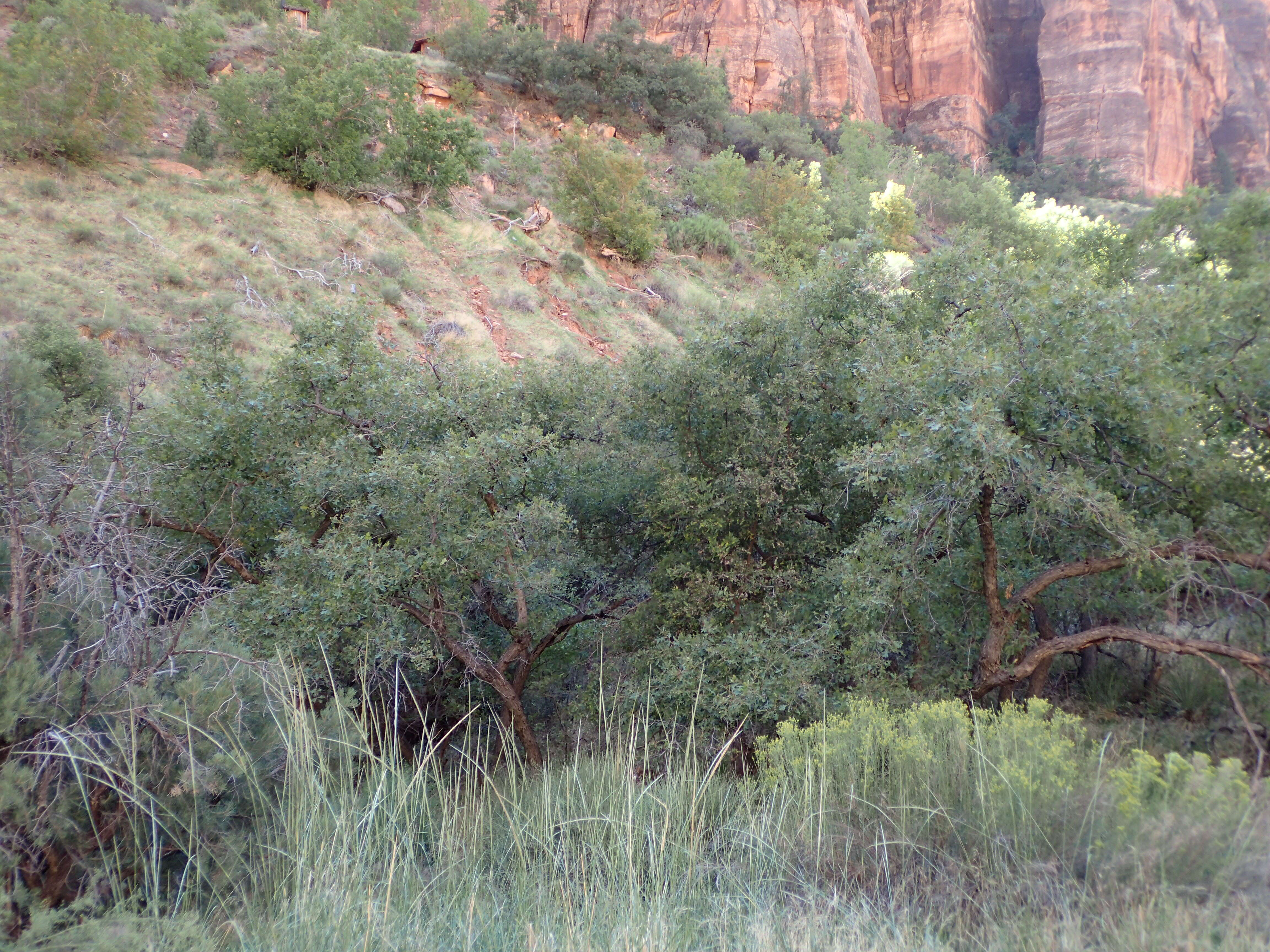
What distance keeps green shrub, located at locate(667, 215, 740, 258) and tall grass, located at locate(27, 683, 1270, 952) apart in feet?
82.8

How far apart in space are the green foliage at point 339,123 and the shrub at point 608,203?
3396mm

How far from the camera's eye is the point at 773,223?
29.9 m

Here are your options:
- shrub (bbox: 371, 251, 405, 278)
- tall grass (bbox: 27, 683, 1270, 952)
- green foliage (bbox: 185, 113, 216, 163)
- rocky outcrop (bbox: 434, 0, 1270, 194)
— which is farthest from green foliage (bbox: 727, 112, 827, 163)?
tall grass (bbox: 27, 683, 1270, 952)

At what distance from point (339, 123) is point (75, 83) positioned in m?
6.22

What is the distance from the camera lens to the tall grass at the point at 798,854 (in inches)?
127

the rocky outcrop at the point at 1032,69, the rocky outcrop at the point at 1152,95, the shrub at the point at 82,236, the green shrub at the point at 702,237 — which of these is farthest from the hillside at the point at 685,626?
the rocky outcrop at the point at 1152,95

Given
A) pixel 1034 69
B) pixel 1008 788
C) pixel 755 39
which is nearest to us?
pixel 1008 788

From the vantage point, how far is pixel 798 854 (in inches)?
161

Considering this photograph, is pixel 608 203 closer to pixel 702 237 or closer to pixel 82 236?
pixel 702 237

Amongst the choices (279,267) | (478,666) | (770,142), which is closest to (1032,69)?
(770,142)

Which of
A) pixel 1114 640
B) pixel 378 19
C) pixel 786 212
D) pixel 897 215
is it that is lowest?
pixel 1114 640

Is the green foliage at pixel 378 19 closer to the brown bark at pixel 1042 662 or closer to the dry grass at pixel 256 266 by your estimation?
the dry grass at pixel 256 266

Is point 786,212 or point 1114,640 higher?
point 786,212

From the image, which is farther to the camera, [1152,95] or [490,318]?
[1152,95]
